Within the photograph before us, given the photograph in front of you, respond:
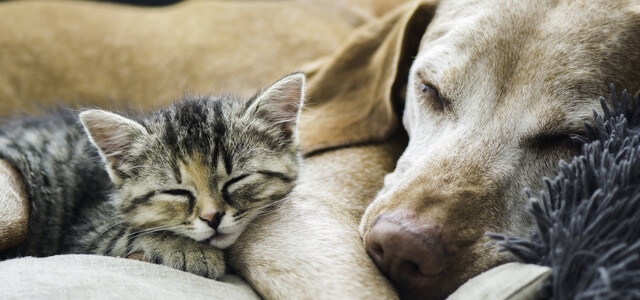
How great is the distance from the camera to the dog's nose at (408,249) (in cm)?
145

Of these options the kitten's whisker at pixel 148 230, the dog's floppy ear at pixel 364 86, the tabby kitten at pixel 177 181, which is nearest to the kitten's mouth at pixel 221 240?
the tabby kitten at pixel 177 181

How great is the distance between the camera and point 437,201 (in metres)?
1.56

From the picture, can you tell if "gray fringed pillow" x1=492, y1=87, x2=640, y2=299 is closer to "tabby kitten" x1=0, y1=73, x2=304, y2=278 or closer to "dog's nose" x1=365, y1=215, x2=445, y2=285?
"dog's nose" x1=365, y1=215, x2=445, y2=285

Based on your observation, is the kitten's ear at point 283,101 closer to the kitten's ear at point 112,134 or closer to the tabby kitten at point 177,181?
the tabby kitten at point 177,181

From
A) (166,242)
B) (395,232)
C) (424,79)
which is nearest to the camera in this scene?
(395,232)

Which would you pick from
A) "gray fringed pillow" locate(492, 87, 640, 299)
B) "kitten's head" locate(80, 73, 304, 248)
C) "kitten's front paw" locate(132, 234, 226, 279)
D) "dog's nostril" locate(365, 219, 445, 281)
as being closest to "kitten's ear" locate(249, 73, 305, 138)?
"kitten's head" locate(80, 73, 304, 248)

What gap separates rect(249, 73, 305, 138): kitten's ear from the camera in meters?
1.86

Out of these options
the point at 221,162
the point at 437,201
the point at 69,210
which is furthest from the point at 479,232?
the point at 69,210

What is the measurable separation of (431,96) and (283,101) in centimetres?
44

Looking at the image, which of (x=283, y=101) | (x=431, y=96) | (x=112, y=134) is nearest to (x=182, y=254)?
(x=112, y=134)

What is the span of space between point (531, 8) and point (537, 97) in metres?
0.30

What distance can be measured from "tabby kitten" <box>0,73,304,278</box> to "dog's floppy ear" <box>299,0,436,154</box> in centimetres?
37

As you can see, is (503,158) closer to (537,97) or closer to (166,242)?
(537,97)

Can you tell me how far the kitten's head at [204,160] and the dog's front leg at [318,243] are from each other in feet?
0.21
